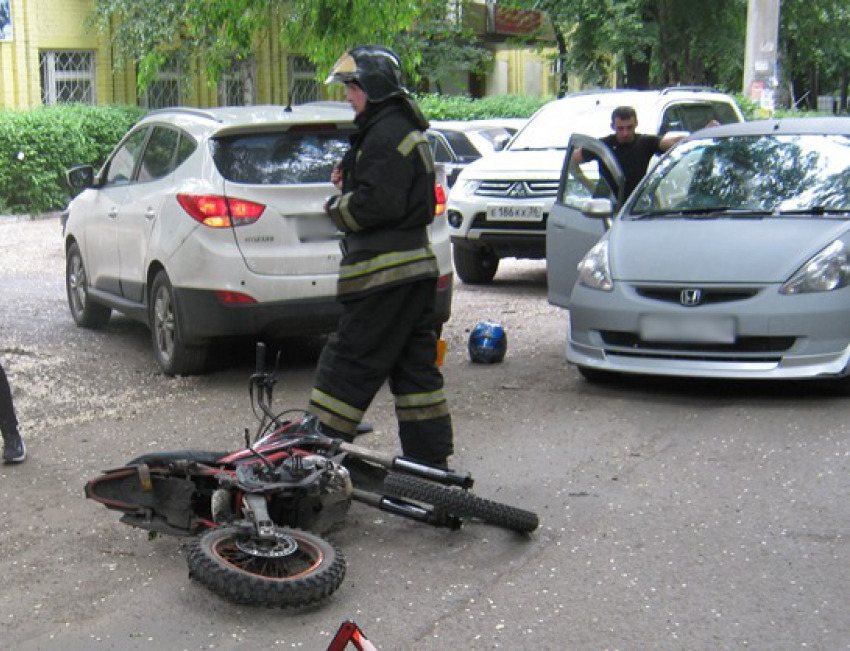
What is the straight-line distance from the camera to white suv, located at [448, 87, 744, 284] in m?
13.2

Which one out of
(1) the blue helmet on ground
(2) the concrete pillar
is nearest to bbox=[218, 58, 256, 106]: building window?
(2) the concrete pillar

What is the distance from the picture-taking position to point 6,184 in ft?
70.1

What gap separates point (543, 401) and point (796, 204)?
6.54 feet

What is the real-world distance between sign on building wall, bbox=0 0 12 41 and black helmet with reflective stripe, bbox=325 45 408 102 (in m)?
21.5

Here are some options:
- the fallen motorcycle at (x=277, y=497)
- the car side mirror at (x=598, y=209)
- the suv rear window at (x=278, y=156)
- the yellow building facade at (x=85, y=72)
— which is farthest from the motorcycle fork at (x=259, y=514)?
the yellow building facade at (x=85, y=72)

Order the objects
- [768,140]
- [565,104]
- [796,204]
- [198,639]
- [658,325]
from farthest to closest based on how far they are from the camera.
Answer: [565,104], [768,140], [796,204], [658,325], [198,639]

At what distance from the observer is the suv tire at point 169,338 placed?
8.66 meters

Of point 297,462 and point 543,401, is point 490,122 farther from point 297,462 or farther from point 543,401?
point 297,462

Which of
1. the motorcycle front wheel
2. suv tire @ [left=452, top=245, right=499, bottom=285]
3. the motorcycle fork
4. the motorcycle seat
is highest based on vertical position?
the motorcycle seat

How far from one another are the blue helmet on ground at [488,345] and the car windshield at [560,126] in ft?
16.1

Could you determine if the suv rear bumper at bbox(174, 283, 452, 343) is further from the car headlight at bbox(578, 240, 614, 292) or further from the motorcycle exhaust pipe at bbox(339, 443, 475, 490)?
the motorcycle exhaust pipe at bbox(339, 443, 475, 490)

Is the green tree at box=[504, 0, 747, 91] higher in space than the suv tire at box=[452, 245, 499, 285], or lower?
higher

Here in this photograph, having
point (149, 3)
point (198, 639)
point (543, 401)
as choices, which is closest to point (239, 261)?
point (543, 401)

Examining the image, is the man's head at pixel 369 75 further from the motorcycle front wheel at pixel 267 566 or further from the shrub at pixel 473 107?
the shrub at pixel 473 107
